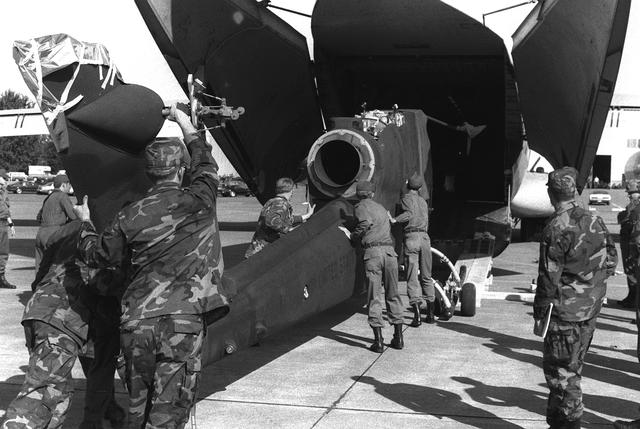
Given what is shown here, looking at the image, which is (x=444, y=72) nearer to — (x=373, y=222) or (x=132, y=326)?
(x=373, y=222)

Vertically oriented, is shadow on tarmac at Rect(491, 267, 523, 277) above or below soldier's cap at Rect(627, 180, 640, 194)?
below

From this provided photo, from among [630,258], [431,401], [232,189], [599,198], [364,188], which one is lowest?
[232,189]

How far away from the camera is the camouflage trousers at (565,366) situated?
18.9 ft

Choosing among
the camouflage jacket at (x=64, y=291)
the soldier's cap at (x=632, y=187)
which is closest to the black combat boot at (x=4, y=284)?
the camouflage jacket at (x=64, y=291)

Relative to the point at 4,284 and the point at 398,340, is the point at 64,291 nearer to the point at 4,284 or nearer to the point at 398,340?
the point at 398,340

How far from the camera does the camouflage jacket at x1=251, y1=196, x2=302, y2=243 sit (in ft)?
30.5

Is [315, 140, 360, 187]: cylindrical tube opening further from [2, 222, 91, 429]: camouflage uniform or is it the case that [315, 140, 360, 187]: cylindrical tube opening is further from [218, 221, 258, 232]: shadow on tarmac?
[218, 221, 258, 232]: shadow on tarmac

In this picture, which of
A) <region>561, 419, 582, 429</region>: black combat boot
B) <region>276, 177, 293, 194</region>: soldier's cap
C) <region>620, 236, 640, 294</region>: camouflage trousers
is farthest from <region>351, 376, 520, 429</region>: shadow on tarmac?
<region>620, 236, 640, 294</region>: camouflage trousers

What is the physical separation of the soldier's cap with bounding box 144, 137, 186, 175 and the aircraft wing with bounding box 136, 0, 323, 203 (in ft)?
19.6

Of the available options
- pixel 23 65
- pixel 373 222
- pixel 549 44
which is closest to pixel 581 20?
pixel 549 44

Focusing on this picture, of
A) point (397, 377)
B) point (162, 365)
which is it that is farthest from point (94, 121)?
point (397, 377)

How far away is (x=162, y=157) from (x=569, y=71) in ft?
26.2

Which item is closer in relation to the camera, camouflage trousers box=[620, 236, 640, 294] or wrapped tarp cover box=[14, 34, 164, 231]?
wrapped tarp cover box=[14, 34, 164, 231]

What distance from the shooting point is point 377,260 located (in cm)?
871
